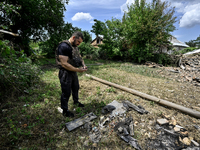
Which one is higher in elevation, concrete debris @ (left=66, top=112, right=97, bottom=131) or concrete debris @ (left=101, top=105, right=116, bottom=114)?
concrete debris @ (left=101, top=105, right=116, bottom=114)

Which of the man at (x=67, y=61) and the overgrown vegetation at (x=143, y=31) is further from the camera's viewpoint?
the overgrown vegetation at (x=143, y=31)

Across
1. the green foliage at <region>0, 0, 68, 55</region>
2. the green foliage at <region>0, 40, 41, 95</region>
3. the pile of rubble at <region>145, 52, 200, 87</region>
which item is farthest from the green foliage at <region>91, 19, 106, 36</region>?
the green foliage at <region>0, 40, 41, 95</region>

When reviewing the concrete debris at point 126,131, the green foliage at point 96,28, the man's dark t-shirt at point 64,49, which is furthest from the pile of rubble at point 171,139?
the green foliage at point 96,28

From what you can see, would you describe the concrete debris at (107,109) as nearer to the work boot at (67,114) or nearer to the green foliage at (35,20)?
the work boot at (67,114)

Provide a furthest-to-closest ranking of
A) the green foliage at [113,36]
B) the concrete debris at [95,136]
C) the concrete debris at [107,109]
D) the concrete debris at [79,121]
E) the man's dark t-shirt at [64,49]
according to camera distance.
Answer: the green foliage at [113,36] < the concrete debris at [107,109] < the concrete debris at [79,121] < the man's dark t-shirt at [64,49] < the concrete debris at [95,136]

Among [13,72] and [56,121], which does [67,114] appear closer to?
[56,121]

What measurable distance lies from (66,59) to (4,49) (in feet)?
3.83

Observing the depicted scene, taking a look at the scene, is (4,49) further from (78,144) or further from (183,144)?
(183,144)

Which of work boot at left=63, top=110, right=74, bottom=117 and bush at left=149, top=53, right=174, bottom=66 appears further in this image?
bush at left=149, top=53, right=174, bottom=66

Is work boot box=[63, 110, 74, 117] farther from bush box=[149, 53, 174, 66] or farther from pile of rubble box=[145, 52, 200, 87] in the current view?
bush box=[149, 53, 174, 66]

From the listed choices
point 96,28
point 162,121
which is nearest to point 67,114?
point 162,121

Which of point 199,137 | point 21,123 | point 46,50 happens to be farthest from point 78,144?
point 46,50

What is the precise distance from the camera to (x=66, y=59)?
2475 mm

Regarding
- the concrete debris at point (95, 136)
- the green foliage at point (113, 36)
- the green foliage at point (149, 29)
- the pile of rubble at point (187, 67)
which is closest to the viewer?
the concrete debris at point (95, 136)
